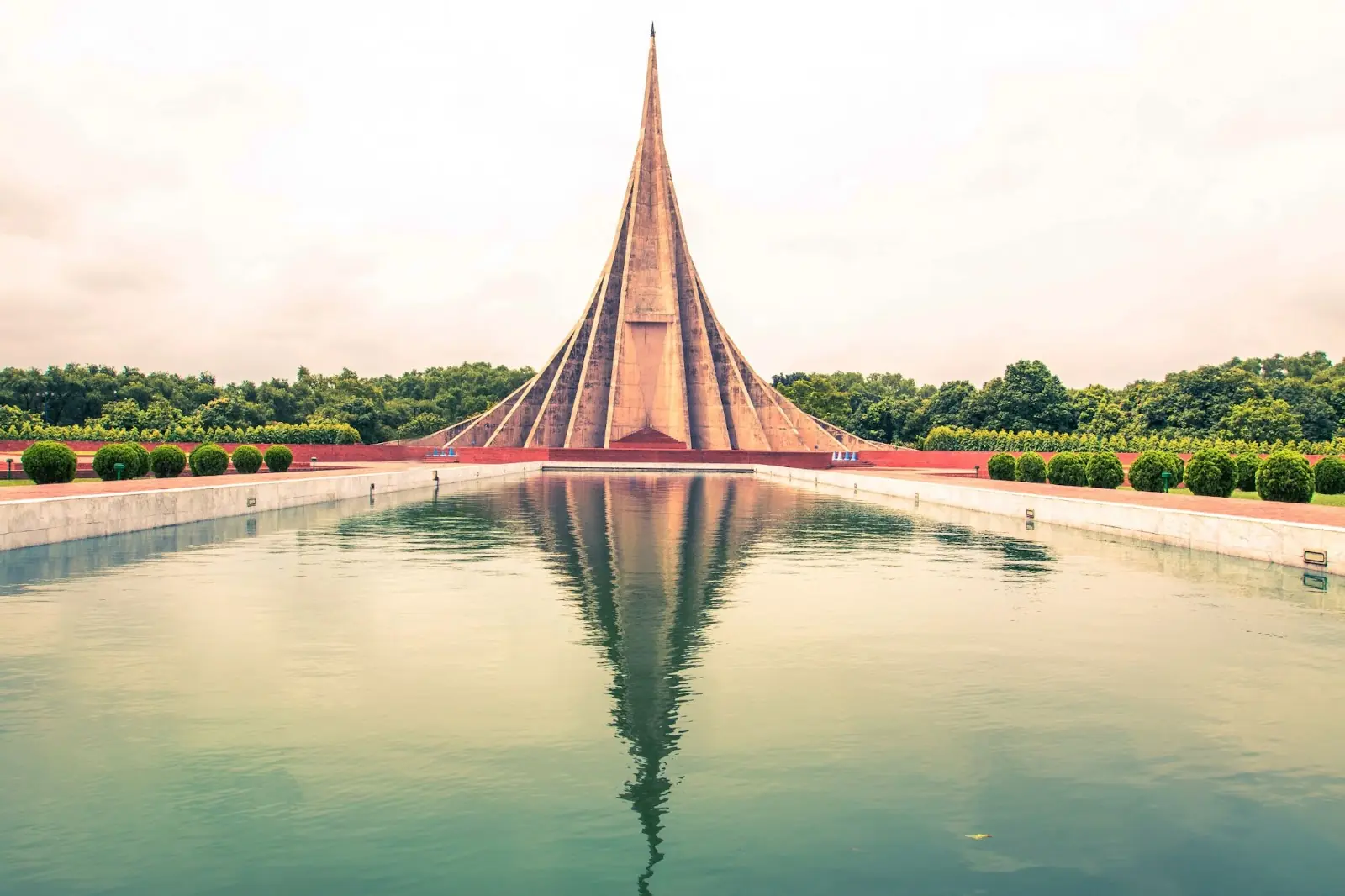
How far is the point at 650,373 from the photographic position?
184 feet

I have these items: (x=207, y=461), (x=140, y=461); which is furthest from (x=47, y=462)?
(x=207, y=461)

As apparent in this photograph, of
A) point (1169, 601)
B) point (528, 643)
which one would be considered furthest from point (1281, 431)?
point (528, 643)

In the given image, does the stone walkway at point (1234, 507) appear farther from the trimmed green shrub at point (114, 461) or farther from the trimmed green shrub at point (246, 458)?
the trimmed green shrub at point (246, 458)

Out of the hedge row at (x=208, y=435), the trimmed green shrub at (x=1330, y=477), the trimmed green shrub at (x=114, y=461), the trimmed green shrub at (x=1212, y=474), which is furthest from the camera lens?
the hedge row at (x=208, y=435)

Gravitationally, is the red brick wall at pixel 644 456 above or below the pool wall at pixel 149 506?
above

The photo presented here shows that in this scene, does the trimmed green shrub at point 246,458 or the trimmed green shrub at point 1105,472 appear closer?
the trimmed green shrub at point 1105,472

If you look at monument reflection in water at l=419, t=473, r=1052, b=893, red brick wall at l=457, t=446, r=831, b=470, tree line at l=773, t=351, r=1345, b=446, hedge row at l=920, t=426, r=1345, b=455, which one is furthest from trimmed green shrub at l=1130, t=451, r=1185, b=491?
tree line at l=773, t=351, r=1345, b=446

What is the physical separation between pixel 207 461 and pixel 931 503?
633 inches

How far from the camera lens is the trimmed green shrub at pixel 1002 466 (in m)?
27.8

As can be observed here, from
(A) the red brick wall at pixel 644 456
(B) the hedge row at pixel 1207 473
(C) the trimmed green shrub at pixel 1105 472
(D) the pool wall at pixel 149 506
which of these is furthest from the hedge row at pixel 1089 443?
(D) the pool wall at pixel 149 506

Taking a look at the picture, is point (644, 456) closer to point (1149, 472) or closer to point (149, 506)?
point (1149, 472)

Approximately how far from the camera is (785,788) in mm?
3967

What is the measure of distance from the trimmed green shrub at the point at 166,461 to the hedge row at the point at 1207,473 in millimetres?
19879

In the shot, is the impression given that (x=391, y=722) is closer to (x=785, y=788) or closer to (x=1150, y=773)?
(x=785, y=788)
